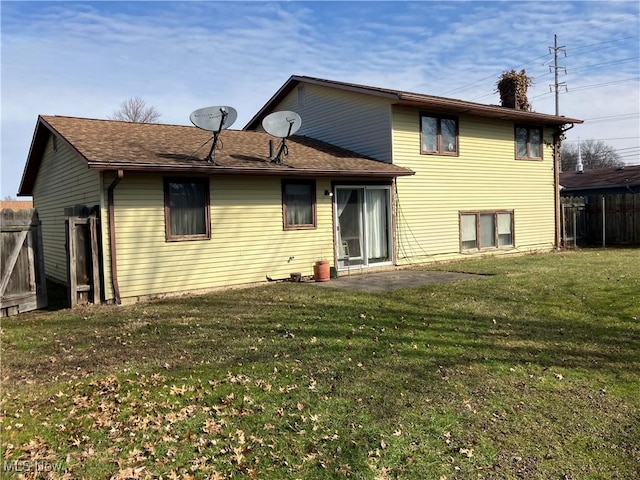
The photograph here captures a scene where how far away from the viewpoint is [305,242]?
40.8 feet

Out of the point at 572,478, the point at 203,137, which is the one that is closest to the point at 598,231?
the point at 203,137

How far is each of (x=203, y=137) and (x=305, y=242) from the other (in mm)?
3947

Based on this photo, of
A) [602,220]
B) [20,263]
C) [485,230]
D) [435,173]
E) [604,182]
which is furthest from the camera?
[604,182]

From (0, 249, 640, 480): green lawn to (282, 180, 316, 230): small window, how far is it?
148 inches

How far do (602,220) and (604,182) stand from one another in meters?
10.8

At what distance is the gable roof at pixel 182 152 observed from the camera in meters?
9.79

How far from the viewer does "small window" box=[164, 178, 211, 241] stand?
10.4 m

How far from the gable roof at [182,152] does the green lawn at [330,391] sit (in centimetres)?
309

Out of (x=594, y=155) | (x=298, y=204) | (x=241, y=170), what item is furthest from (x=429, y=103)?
(x=594, y=155)

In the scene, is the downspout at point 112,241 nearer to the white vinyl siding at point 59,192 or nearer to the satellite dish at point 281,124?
the white vinyl siding at point 59,192

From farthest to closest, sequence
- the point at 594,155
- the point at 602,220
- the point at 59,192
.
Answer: the point at 594,155, the point at 602,220, the point at 59,192

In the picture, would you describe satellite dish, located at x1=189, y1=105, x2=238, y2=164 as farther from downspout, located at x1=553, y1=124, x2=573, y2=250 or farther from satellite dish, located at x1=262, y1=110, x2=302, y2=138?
downspout, located at x1=553, y1=124, x2=573, y2=250

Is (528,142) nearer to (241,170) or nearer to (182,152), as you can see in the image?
(241,170)

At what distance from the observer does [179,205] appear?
10.6 meters
